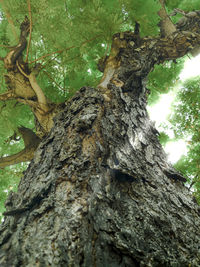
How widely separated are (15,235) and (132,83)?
2474mm

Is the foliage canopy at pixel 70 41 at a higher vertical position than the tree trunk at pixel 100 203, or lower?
higher

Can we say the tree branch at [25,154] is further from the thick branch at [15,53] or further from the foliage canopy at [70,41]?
the thick branch at [15,53]

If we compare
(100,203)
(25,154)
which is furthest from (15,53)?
(100,203)

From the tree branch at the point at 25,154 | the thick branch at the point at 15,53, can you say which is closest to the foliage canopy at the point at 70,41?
the thick branch at the point at 15,53

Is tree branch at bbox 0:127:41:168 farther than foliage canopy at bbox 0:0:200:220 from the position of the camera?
Yes

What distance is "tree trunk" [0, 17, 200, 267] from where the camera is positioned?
0.87 m

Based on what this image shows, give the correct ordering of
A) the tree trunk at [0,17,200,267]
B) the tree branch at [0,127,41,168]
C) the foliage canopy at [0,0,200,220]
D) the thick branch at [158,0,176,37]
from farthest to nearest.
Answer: the thick branch at [158,0,176,37], the tree branch at [0,127,41,168], the foliage canopy at [0,0,200,220], the tree trunk at [0,17,200,267]

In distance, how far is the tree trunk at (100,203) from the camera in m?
0.87

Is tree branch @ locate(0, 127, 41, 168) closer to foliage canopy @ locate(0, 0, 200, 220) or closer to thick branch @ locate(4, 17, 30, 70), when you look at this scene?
foliage canopy @ locate(0, 0, 200, 220)

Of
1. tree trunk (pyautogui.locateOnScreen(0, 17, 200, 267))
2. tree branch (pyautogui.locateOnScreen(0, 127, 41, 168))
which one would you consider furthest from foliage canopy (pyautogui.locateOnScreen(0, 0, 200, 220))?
tree trunk (pyautogui.locateOnScreen(0, 17, 200, 267))

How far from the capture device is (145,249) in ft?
2.99

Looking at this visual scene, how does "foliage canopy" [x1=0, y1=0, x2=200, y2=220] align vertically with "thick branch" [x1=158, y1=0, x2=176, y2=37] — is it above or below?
below

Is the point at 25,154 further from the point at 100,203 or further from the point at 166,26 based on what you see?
the point at 166,26


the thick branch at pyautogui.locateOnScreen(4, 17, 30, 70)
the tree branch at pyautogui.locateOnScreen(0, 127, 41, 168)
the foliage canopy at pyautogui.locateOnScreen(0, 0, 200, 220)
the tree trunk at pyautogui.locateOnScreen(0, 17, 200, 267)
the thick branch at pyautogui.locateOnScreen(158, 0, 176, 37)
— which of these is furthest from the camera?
the thick branch at pyautogui.locateOnScreen(158, 0, 176, 37)
